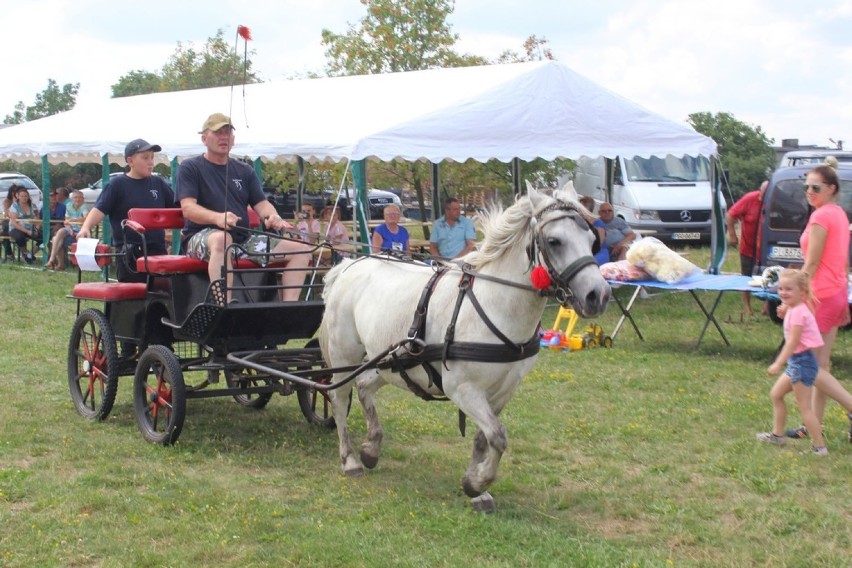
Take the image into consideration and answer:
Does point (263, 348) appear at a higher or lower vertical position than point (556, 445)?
higher

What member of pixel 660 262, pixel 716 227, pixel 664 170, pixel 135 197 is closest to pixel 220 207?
pixel 135 197

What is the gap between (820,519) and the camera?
5.38 m

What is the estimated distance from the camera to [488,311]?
5430 millimetres

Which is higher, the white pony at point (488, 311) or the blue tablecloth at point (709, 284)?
the white pony at point (488, 311)

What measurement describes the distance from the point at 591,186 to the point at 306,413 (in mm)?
16557

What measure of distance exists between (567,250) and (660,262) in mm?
6055

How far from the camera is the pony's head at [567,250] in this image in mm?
4973

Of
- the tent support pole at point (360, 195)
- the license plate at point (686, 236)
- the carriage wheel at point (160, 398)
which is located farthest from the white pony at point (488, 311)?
the license plate at point (686, 236)

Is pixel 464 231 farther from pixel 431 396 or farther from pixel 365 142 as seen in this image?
pixel 431 396

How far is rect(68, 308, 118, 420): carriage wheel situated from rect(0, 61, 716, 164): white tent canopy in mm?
5247

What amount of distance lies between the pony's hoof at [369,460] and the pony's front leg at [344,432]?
5cm

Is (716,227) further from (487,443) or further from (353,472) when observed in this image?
(487,443)

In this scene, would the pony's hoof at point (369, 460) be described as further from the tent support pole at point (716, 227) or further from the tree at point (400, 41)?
the tree at point (400, 41)

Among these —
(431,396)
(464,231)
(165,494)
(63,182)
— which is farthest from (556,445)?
(63,182)
